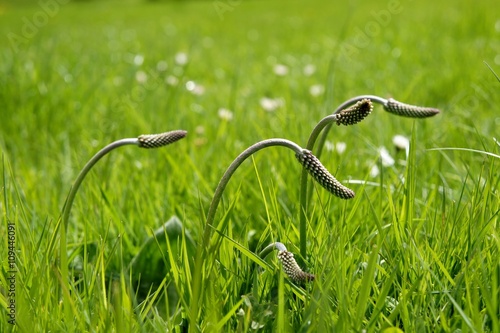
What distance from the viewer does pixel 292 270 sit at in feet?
3.98

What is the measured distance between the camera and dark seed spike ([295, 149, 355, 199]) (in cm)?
112

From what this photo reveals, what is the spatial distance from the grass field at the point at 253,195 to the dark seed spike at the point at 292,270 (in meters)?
0.04

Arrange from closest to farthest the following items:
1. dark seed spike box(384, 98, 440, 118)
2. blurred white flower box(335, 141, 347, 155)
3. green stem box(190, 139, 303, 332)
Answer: green stem box(190, 139, 303, 332) → dark seed spike box(384, 98, 440, 118) → blurred white flower box(335, 141, 347, 155)

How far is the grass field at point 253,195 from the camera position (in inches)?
48.6

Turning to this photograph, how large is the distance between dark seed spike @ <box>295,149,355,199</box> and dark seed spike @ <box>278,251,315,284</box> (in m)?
0.18

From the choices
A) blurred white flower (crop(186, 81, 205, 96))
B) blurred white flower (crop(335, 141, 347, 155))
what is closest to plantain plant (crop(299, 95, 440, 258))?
blurred white flower (crop(335, 141, 347, 155))

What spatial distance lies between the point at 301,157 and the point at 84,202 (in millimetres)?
1230

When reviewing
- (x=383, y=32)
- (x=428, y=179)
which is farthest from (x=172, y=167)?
(x=383, y=32)

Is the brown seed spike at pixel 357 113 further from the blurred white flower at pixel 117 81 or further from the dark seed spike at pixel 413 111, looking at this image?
the blurred white flower at pixel 117 81

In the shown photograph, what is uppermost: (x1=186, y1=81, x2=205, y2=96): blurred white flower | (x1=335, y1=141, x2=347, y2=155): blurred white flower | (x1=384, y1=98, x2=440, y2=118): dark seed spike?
(x1=384, y1=98, x2=440, y2=118): dark seed spike

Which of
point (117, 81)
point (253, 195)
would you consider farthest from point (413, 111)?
point (117, 81)

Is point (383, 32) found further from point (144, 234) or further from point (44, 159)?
point (144, 234)

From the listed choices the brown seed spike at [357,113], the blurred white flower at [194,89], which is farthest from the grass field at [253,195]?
the brown seed spike at [357,113]

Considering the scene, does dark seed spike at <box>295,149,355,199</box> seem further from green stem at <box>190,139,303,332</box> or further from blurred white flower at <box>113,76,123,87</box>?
blurred white flower at <box>113,76,123,87</box>
